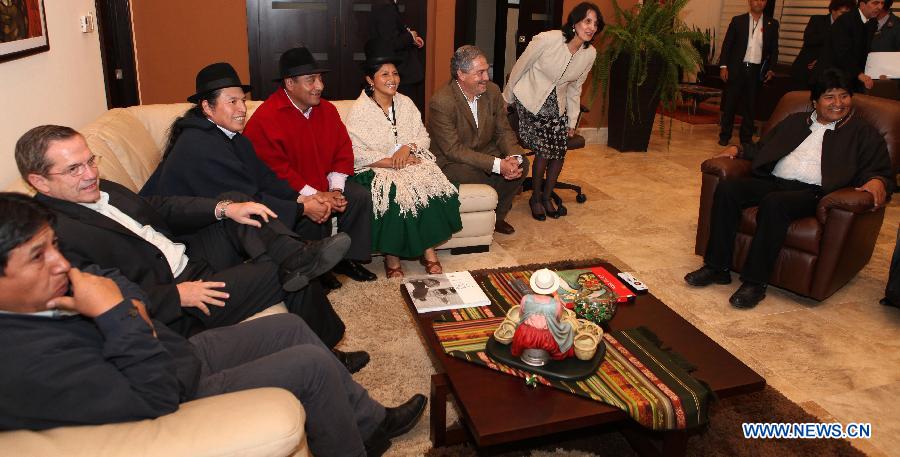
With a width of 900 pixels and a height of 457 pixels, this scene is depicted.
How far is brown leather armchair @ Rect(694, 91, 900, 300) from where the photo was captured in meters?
3.09

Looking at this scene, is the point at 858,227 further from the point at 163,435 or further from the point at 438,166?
the point at 163,435

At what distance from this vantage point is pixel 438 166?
12.5 ft

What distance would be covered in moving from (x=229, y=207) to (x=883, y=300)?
3.23 m

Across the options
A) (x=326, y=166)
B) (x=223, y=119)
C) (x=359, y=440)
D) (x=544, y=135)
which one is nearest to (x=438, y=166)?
(x=326, y=166)

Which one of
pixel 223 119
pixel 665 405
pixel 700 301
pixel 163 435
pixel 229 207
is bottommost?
pixel 700 301

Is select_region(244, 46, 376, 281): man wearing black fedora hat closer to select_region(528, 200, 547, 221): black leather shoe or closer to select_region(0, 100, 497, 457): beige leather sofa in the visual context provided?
select_region(528, 200, 547, 221): black leather shoe

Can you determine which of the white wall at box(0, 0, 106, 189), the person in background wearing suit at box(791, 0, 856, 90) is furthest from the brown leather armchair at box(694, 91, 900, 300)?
the white wall at box(0, 0, 106, 189)

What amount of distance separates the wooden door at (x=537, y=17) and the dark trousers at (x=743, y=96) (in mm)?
1921

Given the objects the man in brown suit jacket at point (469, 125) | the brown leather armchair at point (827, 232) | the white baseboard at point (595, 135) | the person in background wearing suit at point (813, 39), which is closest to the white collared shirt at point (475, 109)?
the man in brown suit jacket at point (469, 125)

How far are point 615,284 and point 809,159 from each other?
1.55 metres

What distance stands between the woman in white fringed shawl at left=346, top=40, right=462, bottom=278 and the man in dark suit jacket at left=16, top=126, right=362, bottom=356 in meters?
0.91

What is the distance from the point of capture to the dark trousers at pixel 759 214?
10.5 ft

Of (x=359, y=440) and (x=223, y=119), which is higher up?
(x=223, y=119)

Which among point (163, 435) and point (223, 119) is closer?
point (163, 435)
